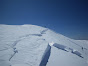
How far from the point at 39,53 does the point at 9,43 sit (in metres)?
2.98

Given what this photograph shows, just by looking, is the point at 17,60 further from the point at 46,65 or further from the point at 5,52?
the point at 46,65

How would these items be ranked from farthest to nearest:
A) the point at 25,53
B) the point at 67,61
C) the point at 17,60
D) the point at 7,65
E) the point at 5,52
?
1. the point at 67,61
2. the point at 25,53
3. the point at 5,52
4. the point at 17,60
5. the point at 7,65

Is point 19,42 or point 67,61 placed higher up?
point 19,42

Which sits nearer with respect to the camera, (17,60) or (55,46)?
(17,60)

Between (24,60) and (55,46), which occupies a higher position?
(55,46)

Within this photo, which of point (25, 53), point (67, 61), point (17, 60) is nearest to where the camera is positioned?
point (17, 60)

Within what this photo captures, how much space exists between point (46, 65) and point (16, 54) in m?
2.49

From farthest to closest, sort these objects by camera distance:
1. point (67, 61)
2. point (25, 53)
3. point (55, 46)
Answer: point (55, 46), point (67, 61), point (25, 53)

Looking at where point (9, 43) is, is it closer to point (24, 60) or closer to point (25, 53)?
point (25, 53)

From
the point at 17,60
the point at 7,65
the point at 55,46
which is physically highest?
the point at 55,46

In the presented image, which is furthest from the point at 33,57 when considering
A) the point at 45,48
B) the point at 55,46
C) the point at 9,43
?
the point at 55,46

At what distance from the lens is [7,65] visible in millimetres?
5336

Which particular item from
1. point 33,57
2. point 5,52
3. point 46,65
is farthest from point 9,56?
point 46,65

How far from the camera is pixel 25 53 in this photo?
22.7 feet
